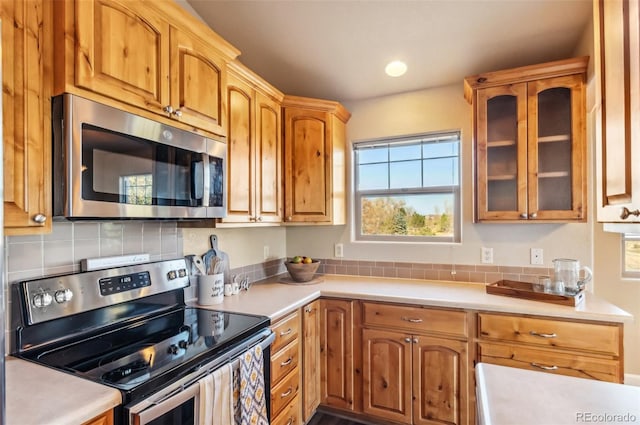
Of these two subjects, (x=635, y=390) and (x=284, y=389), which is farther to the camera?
(x=284, y=389)

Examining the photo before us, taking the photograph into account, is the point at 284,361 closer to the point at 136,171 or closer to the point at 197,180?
the point at 197,180

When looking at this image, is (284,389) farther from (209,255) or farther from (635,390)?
(635,390)

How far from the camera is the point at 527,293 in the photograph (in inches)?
78.2

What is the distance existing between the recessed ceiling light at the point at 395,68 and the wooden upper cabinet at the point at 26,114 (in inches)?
79.1

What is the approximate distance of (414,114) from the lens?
8.86 ft

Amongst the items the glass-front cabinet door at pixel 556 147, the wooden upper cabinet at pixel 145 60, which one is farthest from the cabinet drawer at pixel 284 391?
the glass-front cabinet door at pixel 556 147

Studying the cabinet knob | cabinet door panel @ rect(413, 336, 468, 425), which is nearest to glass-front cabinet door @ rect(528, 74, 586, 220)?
cabinet door panel @ rect(413, 336, 468, 425)

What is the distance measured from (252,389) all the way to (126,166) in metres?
1.07

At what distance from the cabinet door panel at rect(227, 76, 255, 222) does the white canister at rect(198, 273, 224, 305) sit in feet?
1.24

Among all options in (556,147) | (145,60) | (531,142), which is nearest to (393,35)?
(531,142)

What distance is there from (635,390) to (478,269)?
1.51m

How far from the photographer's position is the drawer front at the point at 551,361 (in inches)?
66.8

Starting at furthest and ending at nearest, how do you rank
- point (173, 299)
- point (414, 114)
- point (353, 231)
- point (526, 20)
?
point (353, 231)
point (414, 114)
point (526, 20)
point (173, 299)

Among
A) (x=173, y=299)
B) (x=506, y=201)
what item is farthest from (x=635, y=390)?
(x=173, y=299)
